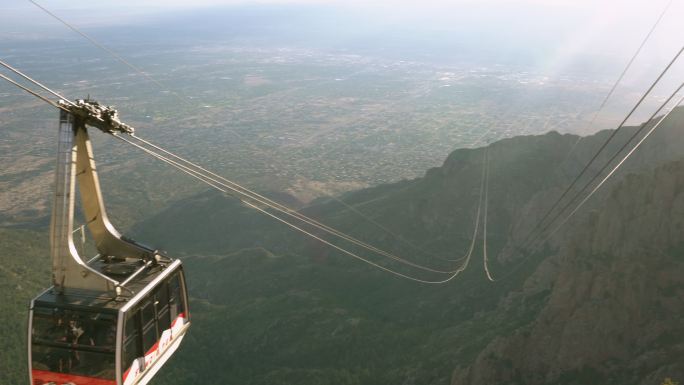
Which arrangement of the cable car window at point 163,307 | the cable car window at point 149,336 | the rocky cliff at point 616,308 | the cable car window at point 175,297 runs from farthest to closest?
the rocky cliff at point 616,308 → the cable car window at point 175,297 → the cable car window at point 163,307 → the cable car window at point 149,336

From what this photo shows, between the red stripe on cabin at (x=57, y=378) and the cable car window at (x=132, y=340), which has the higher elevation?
the cable car window at (x=132, y=340)

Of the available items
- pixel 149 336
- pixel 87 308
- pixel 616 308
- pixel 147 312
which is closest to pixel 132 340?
pixel 149 336

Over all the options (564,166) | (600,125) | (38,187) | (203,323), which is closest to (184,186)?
(38,187)

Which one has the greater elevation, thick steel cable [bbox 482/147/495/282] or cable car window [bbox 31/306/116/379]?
cable car window [bbox 31/306/116/379]

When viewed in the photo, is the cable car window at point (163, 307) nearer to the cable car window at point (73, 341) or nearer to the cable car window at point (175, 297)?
the cable car window at point (175, 297)

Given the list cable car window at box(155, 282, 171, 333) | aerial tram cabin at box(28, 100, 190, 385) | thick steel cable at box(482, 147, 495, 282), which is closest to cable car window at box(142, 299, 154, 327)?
aerial tram cabin at box(28, 100, 190, 385)

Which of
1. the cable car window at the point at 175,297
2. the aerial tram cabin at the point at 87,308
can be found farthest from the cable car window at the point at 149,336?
the cable car window at the point at 175,297

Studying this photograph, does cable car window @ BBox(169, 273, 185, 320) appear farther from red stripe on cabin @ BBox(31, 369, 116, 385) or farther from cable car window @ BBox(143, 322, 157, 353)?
red stripe on cabin @ BBox(31, 369, 116, 385)

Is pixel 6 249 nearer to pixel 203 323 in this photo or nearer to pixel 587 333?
pixel 203 323

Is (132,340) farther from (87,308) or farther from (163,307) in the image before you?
(163,307)
